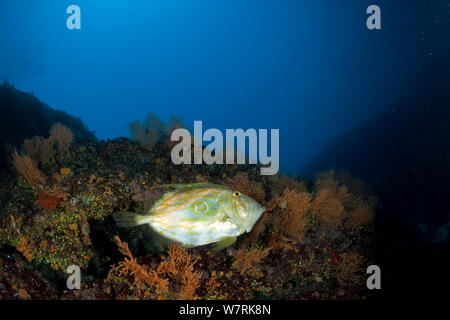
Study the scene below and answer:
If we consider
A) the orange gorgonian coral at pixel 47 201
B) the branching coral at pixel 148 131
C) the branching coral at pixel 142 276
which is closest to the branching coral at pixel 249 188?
the branching coral at pixel 142 276

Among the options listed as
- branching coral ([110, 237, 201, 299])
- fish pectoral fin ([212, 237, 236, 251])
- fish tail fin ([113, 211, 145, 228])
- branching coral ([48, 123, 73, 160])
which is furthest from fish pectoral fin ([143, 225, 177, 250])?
branching coral ([48, 123, 73, 160])

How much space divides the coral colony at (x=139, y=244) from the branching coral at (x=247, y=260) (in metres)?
0.02

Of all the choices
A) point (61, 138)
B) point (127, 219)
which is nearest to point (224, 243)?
point (127, 219)

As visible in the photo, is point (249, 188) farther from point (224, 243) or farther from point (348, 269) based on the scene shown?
point (224, 243)

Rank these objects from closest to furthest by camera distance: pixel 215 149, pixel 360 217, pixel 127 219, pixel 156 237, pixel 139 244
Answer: pixel 127 219
pixel 156 237
pixel 139 244
pixel 360 217
pixel 215 149

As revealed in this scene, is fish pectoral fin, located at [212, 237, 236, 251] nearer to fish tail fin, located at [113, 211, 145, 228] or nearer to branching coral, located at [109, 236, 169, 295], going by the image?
fish tail fin, located at [113, 211, 145, 228]

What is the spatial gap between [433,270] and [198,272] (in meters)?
6.70

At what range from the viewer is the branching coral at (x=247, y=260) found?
372 centimetres

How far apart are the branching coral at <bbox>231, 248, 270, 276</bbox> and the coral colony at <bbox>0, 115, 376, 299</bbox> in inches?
0.6

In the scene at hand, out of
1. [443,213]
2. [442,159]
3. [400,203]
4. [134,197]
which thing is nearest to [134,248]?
[134,197]

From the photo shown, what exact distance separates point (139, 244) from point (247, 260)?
69.0 inches

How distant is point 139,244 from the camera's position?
3848 mm

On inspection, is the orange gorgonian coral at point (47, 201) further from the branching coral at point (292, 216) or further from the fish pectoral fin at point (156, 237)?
the branching coral at point (292, 216)

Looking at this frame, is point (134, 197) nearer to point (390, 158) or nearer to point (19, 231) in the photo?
point (19, 231)
